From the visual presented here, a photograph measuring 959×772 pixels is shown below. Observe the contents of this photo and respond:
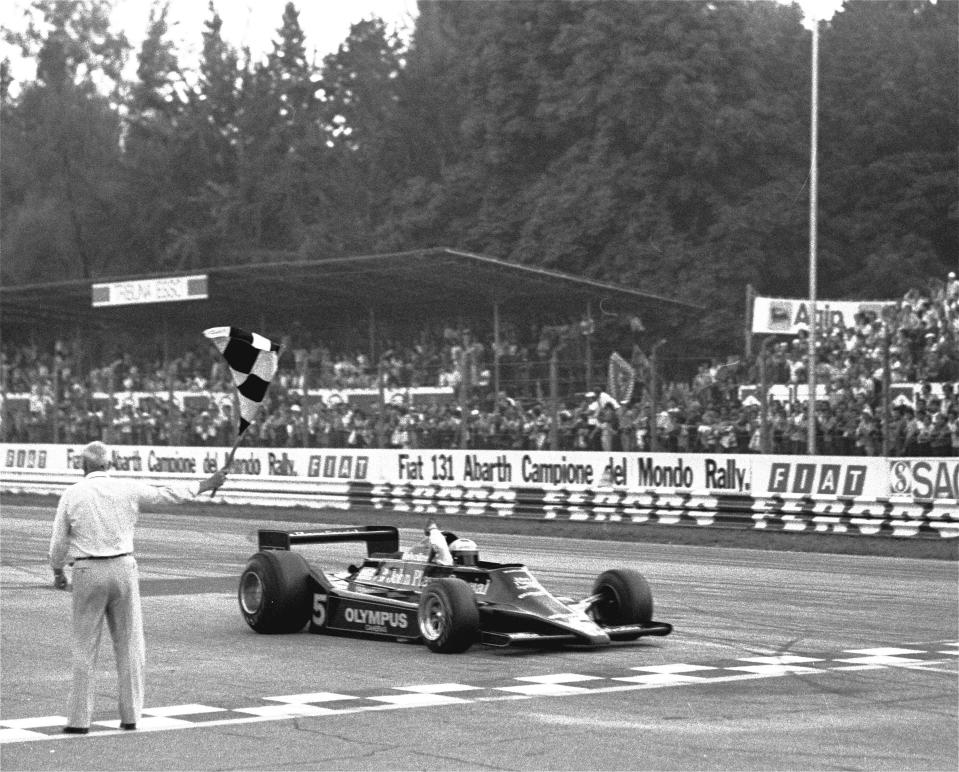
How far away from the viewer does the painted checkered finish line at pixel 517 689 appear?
32.9 ft

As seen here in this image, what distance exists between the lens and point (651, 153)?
54094mm

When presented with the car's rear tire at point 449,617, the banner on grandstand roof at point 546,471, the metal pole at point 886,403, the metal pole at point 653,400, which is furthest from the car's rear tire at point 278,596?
the metal pole at point 653,400

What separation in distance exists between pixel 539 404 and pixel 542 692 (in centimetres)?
1796

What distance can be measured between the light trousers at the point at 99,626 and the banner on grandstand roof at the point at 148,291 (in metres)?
29.8

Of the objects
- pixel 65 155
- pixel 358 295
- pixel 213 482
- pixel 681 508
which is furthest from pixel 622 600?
pixel 65 155

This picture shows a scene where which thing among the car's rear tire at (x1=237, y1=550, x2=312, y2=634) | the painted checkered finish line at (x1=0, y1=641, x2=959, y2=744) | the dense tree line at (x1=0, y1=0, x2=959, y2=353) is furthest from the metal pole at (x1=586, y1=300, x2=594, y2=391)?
the painted checkered finish line at (x1=0, y1=641, x2=959, y2=744)

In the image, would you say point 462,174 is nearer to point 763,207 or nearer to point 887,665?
point 763,207

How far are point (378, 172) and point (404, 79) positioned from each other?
14.0ft

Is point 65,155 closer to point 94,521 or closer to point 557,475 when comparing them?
point 557,475

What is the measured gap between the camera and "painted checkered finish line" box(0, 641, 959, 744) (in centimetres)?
1004

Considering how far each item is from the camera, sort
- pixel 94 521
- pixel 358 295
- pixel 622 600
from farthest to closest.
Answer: pixel 358 295 → pixel 622 600 → pixel 94 521

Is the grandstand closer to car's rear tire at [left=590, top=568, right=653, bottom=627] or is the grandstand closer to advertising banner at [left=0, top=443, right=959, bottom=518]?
advertising banner at [left=0, top=443, right=959, bottom=518]

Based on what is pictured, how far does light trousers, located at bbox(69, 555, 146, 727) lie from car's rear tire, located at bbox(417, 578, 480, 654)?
11.7 ft

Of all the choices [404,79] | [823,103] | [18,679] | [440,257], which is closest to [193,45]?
[404,79]
